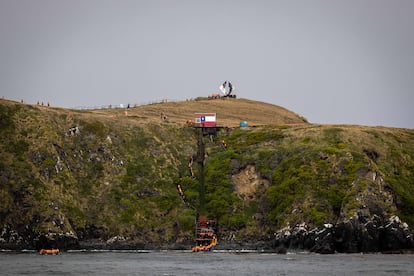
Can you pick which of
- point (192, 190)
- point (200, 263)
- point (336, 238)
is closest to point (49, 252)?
point (200, 263)

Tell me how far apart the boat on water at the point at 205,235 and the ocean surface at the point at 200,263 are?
26.3 feet

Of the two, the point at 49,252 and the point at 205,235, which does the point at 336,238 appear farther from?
the point at 49,252

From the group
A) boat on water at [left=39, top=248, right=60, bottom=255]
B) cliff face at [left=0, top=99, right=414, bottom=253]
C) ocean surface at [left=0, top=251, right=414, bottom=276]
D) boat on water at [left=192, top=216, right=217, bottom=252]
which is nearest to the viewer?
ocean surface at [left=0, top=251, right=414, bottom=276]

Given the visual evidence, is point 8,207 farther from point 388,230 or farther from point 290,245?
point 388,230

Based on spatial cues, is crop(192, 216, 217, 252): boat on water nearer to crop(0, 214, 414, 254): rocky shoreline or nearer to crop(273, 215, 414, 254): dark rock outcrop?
crop(0, 214, 414, 254): rocky shoreline

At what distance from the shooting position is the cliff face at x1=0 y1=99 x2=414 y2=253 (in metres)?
164

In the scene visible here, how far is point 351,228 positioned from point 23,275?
69.3 meters

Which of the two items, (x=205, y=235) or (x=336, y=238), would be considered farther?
(x=205, y=235)

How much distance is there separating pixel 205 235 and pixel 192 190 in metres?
17.2

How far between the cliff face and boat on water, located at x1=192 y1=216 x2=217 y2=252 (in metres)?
1.84

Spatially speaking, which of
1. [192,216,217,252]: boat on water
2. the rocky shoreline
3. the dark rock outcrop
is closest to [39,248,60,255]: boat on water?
the rocky shoreline

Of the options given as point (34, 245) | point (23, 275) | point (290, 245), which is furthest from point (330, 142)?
point (23, 275)

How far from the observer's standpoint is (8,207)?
541 ft

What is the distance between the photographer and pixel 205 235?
174750mm
